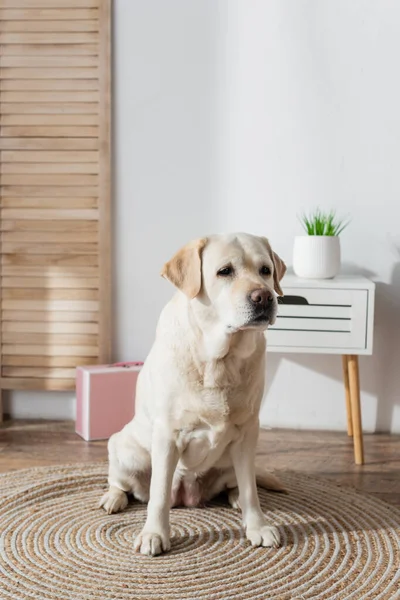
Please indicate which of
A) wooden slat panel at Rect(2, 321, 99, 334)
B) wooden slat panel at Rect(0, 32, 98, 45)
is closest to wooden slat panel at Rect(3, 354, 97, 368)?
wooden slat panel at Rect(2, 321, 99, 334)

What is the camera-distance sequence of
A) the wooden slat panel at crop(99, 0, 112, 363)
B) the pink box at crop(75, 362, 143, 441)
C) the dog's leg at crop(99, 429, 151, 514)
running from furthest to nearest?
the wooden slat panel at crop(99, 0, 112, 363) < the pink box at crop(75, 362, 143, 441) < the dog's leg at crop(99, 429, 151, 514)

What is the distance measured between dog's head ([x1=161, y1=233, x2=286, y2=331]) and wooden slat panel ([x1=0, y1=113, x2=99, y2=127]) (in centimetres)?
157

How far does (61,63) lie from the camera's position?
325 centimetres

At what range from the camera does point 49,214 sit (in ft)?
10.9

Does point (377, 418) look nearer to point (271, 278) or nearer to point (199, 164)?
point (199, 164)

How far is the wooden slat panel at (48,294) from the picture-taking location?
3352 millimetres

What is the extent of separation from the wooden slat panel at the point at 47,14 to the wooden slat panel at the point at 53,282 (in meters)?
1.13

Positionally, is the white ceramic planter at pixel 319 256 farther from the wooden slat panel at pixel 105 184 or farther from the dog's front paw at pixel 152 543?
the dog's front paw at pixel 152 543

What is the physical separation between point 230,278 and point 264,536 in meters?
0.72

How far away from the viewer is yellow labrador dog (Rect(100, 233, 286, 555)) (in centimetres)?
186

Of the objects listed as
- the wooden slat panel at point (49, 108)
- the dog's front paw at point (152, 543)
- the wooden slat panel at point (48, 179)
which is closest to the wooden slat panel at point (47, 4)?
the wooden slat panel at point (49, 108)

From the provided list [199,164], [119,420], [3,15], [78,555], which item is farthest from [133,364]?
[3,15]

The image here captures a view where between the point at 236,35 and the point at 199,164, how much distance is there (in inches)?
22.3

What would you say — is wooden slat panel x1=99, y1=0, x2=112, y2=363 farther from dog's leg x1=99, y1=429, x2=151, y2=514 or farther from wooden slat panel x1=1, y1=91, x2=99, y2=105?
dog's leg x1=99, y1=429, x2=151, y2=514
